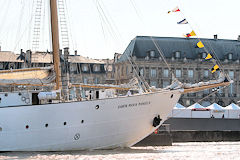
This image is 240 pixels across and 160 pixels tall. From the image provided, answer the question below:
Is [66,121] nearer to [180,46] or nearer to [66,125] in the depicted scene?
[66,125]

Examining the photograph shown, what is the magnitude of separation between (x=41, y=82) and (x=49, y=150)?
3750mm

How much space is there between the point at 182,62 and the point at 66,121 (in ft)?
192

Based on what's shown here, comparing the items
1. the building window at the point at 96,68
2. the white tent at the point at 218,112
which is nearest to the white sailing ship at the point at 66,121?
the white tent at the point at 218,112

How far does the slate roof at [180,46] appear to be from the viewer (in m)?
75.3

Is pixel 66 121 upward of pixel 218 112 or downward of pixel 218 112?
upward

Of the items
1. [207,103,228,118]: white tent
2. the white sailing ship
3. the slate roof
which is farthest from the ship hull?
the slate roof

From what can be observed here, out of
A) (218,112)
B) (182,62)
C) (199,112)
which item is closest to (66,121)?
(199,112)

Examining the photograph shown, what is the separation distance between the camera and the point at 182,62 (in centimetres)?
7744

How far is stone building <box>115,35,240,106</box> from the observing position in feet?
249

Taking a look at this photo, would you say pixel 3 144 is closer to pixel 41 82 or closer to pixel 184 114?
pixel 41 82

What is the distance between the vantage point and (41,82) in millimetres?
22812

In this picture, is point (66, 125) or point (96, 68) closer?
point (66, 125)

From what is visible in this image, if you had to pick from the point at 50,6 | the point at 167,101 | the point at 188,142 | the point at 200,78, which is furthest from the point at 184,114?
the point at 200,78

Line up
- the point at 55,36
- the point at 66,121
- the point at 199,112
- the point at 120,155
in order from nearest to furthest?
1. the point at 120,155
2. the point at 66,121
3. the point at 55,36
4. the point at 199,112
